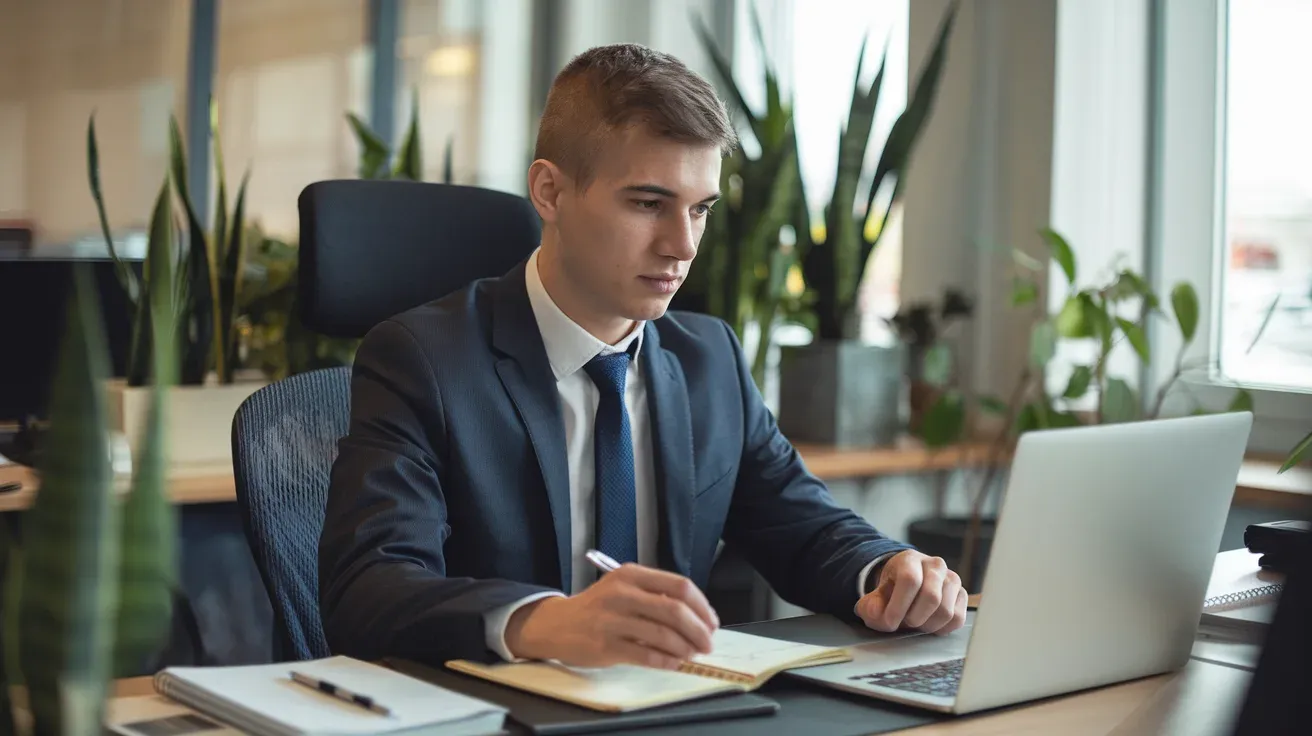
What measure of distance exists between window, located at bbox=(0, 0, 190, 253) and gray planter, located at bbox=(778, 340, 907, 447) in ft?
9.02

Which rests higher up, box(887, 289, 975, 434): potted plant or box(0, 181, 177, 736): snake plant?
box(0, 181, 177, 736): snake plant

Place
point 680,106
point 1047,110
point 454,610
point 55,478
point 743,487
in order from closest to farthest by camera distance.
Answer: point 55,478 → point 454,610 → point 680,106 → point 743,487 → point 1047,110

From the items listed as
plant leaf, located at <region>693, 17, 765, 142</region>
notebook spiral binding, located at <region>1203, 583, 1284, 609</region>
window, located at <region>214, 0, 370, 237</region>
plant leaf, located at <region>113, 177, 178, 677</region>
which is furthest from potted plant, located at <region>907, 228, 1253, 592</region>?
window, located at <region>214, 0, 370, 237</region>

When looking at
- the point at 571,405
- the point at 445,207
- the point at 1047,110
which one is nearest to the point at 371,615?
the point at 571,405

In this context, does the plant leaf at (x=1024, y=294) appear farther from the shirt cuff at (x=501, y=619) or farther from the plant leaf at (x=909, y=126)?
the shirt cuff at (x=501, y=619)

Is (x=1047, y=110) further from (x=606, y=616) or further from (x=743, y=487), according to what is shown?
(x=606, y=616)

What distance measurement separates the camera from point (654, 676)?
110 cm

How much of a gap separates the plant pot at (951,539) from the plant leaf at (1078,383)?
338 millimetres

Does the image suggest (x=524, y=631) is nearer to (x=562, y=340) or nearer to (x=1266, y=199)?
(x=562, y=340)

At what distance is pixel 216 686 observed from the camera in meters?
1.02

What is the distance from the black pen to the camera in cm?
96

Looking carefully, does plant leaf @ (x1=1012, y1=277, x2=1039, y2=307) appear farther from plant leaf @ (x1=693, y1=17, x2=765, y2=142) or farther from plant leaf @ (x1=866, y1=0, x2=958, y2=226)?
plant leaf @ (x1=693, y1=17, x2=765, y2=142)

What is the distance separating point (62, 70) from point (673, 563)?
13.5ft

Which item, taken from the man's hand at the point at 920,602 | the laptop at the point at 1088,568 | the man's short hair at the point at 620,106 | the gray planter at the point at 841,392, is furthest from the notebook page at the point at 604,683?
the gray planter at the point at 841,392
